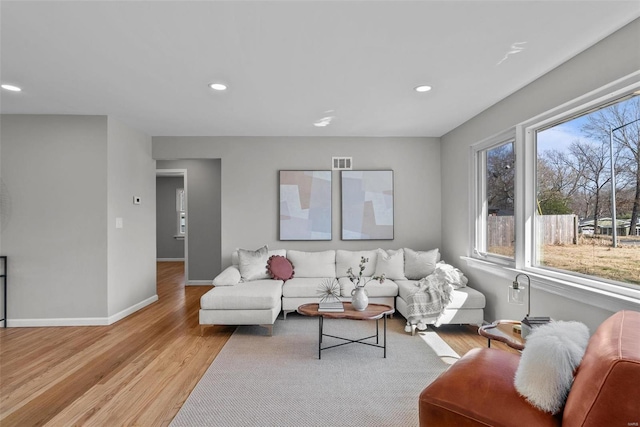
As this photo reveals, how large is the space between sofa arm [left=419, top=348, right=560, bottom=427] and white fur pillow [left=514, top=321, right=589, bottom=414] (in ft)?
0.15

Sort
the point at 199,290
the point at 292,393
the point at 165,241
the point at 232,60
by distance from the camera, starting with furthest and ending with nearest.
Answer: the point at 165,241 → the point at 199,290 → the point at 232,60 → the point at 292,393

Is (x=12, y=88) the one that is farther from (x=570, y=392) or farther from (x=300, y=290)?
(x=570, y=392)

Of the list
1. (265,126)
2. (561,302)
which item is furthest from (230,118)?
(561,302)

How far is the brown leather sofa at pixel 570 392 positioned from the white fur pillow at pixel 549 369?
0.12 ft

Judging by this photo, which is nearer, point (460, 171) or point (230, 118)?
point (230, 118)

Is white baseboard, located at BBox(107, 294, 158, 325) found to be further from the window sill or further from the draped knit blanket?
the window sill

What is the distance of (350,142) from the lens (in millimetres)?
5211

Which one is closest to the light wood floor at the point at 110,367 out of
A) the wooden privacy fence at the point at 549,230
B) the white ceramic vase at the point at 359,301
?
the white ceramic vase at the point at 359,301

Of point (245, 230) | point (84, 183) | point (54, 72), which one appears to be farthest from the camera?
point (245, 230)

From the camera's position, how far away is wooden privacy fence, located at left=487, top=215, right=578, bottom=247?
2.86 m

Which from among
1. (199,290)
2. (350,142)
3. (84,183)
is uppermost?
(350,142)

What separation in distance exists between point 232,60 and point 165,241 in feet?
27.2

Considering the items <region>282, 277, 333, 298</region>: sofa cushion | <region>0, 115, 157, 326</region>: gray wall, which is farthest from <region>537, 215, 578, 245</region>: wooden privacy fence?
<region>0, 115, 157, 326</region>: gray wall

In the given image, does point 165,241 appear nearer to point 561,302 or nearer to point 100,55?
point 100,55
